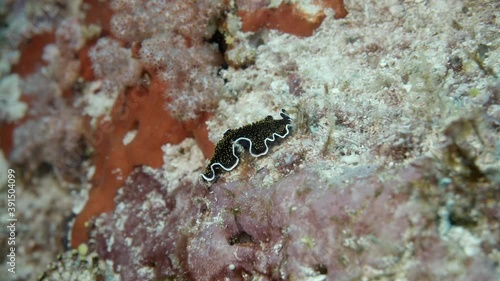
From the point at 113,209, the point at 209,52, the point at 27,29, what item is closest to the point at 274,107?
the point at 209,52

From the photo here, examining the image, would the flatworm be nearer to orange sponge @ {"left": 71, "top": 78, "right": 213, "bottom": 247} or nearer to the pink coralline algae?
the pink coralline algae

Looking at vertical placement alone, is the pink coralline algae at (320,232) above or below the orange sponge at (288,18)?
below

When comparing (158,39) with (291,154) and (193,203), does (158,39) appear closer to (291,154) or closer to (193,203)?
(193,203)
